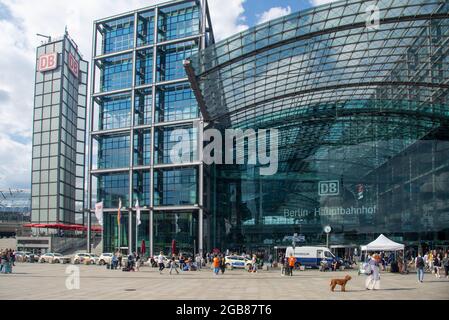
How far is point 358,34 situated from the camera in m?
39.2

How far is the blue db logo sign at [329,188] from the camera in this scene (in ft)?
182

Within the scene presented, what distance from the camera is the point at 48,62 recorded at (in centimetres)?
8406

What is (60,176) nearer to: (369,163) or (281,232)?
(281,232)

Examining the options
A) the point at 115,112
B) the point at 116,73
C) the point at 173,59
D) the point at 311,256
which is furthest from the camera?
the point at 116,73

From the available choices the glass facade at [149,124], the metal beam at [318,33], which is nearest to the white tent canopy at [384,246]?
the metal beam at [318,33]

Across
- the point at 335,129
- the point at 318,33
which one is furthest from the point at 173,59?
the point at 318,33

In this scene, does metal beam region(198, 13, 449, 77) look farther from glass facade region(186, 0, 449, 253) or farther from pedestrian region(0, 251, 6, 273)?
pedestrian region(0, 251, 6, 273)

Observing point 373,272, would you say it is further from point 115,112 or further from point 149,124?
point 115,112

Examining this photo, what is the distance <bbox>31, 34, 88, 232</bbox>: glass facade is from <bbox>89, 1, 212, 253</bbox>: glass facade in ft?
54.5

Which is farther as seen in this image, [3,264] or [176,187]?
[176,187]

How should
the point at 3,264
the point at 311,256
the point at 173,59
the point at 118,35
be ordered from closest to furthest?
the point at 3,264
the point at 311,256
the point at 173,59
the point at 118,35

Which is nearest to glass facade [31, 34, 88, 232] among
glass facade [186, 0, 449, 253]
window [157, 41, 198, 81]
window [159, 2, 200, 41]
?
window [157, 41, 198, 81]

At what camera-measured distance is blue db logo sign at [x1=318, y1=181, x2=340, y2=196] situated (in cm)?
5535

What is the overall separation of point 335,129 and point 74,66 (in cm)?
5200
